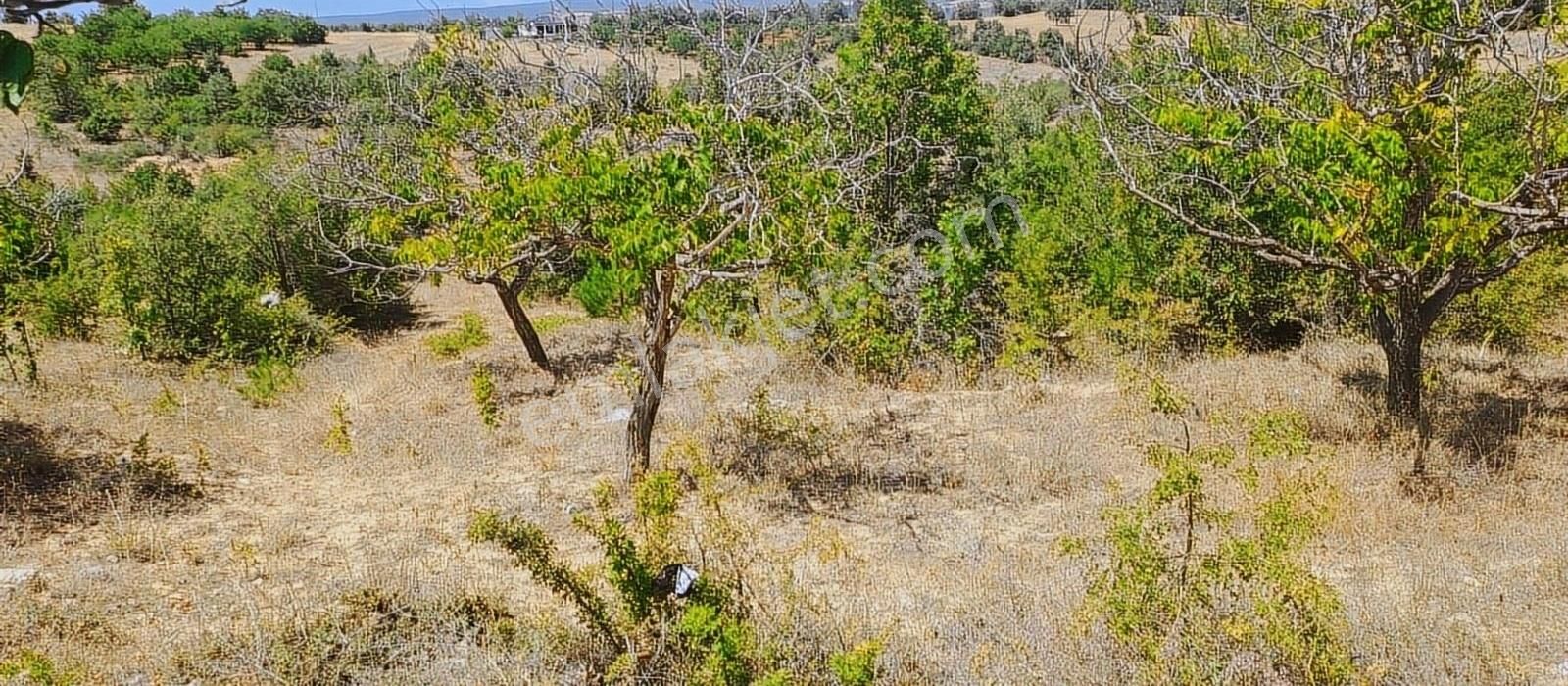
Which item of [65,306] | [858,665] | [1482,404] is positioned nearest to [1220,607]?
[858,665]

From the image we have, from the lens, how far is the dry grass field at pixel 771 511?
4.29 meters

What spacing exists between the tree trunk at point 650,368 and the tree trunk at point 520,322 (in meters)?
4.05

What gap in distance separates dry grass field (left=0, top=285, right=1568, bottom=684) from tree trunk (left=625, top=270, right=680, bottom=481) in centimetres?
33

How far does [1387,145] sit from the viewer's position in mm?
5461

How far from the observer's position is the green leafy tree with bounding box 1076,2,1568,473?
5.58 metres

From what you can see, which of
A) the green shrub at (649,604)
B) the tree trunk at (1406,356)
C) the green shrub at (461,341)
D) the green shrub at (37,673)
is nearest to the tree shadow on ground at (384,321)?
the green shrub at (461,341)

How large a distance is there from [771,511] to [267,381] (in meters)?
6.04

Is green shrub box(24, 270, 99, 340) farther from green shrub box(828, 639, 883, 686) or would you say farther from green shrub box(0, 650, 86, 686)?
green shrub box(828, 639, 883, 686)

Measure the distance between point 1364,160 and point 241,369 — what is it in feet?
36.2

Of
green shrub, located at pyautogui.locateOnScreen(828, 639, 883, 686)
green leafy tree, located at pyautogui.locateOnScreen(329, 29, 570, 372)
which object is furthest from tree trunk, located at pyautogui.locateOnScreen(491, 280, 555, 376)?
green shrub, located at pyautogui.locateOnScreen(828, 639, 883, 686)

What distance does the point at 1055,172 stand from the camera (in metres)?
13.4

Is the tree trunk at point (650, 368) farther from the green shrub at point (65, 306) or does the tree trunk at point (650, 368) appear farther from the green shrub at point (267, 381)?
the green shrub at point (65, 306)

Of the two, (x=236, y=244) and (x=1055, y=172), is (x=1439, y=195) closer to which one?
(x=1055, y=172)

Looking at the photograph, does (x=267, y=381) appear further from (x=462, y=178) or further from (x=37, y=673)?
(x=37, y=673)
